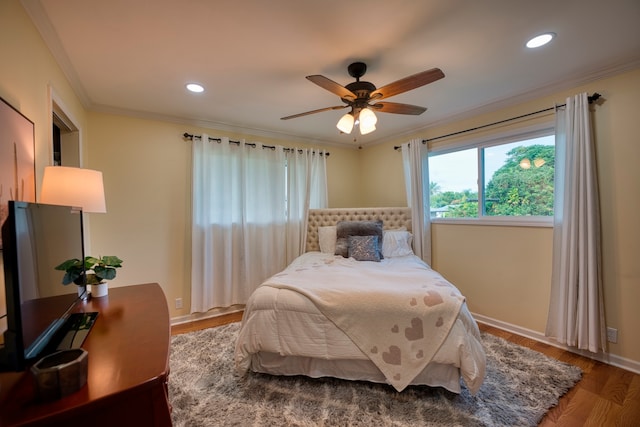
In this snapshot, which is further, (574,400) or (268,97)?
(268,97)

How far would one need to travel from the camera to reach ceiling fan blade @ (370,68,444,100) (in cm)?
172

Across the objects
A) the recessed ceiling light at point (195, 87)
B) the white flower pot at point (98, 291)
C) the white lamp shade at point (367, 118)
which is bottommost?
the white flower pot at point (98, 291)

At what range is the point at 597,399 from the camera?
187 cm

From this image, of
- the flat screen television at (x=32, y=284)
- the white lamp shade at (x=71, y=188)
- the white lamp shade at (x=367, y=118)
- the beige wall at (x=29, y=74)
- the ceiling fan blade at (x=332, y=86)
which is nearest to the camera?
the flat screen television at (x=32, y=284)

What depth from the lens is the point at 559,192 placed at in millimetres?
2514

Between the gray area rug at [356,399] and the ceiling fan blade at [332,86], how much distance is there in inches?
85.6

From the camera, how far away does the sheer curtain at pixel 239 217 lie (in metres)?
3.36

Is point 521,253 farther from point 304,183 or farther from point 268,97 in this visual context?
point 268,97

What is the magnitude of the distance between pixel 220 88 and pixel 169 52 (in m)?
0.61

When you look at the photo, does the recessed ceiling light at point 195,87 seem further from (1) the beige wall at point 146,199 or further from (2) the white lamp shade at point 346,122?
(2) the white lamp shade at point 346,122

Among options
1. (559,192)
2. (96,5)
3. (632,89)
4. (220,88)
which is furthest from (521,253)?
(96,5)

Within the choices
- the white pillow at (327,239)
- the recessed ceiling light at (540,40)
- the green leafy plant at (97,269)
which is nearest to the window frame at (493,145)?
the recessed ceiling light at (540,40)

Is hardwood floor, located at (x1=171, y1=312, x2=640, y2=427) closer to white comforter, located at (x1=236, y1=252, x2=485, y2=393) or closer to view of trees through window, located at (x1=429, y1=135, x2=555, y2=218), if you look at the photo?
white comforter, located at (x1=236, y1=252, x2=485, y2=393)

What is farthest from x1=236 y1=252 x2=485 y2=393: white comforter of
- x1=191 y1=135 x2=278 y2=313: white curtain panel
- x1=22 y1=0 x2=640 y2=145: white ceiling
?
x1=22 y1=0 x2=640 y2=145: white ceiling
